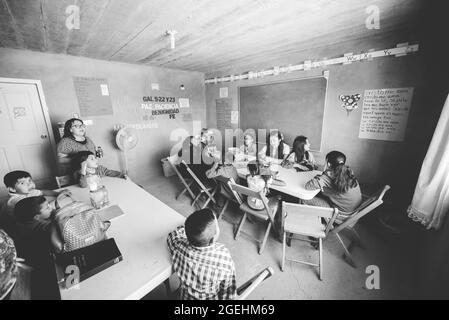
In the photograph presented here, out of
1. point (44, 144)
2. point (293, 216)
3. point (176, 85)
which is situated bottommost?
point (293, 216)

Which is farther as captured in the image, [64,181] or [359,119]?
[359,119]

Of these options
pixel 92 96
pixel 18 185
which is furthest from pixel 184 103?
pixel 18 185

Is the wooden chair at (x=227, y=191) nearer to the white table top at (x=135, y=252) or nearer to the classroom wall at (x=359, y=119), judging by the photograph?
the white table top at (x=135, y=252)

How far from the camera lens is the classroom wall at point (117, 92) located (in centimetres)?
278

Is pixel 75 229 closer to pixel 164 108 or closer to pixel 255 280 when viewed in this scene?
pixel 255 280

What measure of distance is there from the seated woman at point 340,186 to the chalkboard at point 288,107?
4.37 feet

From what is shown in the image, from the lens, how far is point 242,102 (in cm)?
416

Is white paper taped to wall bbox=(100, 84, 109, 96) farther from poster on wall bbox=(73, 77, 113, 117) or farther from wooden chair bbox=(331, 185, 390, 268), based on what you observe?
wooden chair bbox=(331, 185, 390, 268)

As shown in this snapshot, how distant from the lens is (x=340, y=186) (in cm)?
189

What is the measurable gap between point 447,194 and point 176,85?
15.2 ft

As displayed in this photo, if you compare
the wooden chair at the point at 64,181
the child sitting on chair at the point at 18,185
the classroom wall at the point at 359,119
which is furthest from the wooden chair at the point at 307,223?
the wooden chair at the point at 64,181

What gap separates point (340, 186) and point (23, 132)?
4.44 meters
